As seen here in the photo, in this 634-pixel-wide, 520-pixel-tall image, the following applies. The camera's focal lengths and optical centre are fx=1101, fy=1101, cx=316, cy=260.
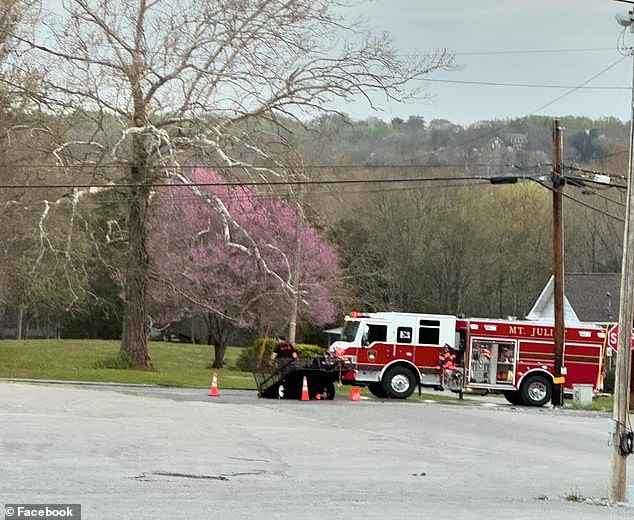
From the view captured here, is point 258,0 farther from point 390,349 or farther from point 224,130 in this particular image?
point 390,349

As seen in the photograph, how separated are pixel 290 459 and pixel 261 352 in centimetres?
2986

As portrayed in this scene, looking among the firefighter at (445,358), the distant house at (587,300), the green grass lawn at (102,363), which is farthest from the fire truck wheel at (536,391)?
Answer: the distant house at (587,300)

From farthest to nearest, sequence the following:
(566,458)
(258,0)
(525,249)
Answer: (525,249) < (258,0) < (566,458)

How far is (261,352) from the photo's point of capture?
47.9m

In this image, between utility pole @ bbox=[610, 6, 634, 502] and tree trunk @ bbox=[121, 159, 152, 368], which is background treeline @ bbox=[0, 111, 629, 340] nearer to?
tree trunk @ bbox=[121, 159, 152, 368]

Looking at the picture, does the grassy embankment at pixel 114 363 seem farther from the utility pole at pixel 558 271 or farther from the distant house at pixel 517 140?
the distant house at pixel 517 140

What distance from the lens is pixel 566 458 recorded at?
20.6 metres

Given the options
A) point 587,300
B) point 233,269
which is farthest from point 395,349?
point 587,300

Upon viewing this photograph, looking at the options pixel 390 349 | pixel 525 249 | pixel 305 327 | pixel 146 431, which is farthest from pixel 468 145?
pixel 146 431

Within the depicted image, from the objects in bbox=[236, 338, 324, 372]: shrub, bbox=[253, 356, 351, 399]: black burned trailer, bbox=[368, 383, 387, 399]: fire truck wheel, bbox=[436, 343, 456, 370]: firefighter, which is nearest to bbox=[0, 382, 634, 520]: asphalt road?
bbox=[253, 356, 351, 399]: black burned trailer

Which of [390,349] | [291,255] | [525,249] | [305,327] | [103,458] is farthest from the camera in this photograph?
[525,249]

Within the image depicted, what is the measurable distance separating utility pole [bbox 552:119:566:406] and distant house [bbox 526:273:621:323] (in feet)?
69.3

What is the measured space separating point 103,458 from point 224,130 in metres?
24.1

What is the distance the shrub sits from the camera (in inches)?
1884
